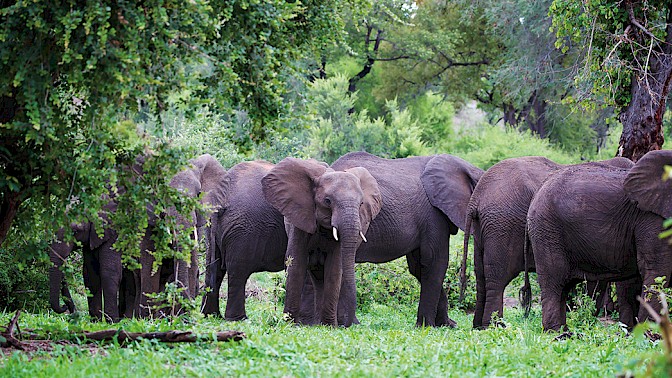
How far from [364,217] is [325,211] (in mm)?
671

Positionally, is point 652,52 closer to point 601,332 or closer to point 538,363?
point 601,332

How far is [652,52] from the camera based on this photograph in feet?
43.7

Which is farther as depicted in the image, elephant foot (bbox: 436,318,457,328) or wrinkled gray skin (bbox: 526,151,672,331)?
elephant foot (bbox: 436,318,457,328)

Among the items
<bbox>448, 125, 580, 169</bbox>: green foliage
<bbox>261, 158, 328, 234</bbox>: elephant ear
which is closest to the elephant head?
<bbox>261, 158, 328, 234</bbox>: elephant ear

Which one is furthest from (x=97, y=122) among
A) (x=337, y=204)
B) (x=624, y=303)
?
(x=624, y=303)

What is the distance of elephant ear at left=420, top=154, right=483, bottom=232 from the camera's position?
1470 centimetres

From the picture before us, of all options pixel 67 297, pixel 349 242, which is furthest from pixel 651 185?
pixel 67 297

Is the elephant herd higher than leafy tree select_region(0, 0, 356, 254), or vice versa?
leafy tree select_region(0, 0, 356, 254)

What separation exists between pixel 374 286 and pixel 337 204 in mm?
5653

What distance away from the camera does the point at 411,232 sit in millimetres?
14500

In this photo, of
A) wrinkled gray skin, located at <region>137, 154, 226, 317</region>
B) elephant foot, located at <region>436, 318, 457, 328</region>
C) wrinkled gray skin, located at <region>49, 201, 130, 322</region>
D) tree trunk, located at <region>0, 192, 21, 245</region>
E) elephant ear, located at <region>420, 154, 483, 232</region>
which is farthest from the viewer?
elephant ear, located at <region>420, 154, 483, 232</region>

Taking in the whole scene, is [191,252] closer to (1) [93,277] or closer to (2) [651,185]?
(1) [93,277]

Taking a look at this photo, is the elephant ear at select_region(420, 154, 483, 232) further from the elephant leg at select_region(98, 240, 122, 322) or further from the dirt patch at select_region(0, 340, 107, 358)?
the dirt patch at select_region(0, 340, 107, 358)

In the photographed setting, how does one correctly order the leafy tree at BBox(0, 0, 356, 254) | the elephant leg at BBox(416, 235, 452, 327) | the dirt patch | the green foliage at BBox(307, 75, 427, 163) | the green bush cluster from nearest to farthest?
the leafy tree at BBox(0, 0, 356, 254) → the dirt patch → the green bush cluster → the elephant leg at BBox(416, 235, 452, 327) → the green foliage at BBox(307, 75, 427, 163)
